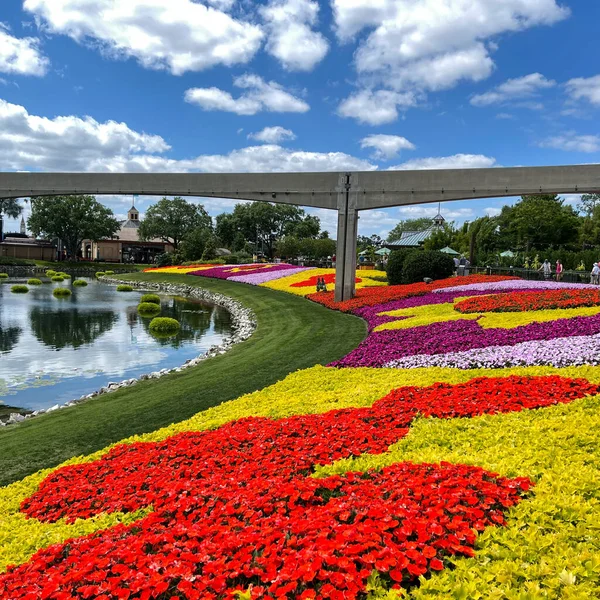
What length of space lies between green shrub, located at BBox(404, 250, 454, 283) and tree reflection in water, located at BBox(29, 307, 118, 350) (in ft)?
49.2

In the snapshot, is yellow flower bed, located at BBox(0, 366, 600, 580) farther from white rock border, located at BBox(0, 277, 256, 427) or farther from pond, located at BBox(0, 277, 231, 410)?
pond, located at BBox(0, 277, 231, 410)

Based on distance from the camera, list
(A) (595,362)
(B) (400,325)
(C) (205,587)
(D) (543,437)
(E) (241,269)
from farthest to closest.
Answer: (E) (241,269), (B) (400,325), (A) (595,362), (D) (543,437), (C) (205,587)

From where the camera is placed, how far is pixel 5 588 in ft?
11.4

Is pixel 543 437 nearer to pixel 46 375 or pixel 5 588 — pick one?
pixel 5 588

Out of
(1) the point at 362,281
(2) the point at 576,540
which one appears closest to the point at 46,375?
(2) the point at 576,540

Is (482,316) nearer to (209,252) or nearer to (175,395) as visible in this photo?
(175,395)

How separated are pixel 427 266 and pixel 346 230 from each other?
6.77m

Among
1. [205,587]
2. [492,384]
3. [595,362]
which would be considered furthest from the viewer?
[595,362]

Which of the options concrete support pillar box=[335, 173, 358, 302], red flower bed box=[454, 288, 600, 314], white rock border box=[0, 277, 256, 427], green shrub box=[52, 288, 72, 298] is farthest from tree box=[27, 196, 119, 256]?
red flower bed box=[454, 288, 600, 314]

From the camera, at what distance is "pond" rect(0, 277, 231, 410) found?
42.0ft

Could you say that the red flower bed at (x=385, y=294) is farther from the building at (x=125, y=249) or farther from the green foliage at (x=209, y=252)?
the building at (x=125, y=249)

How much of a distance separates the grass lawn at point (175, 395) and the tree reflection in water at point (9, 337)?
781cm

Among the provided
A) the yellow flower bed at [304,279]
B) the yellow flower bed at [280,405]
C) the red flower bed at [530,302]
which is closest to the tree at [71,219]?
the yellow flower bed at [304,279]

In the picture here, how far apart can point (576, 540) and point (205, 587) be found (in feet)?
7.93
